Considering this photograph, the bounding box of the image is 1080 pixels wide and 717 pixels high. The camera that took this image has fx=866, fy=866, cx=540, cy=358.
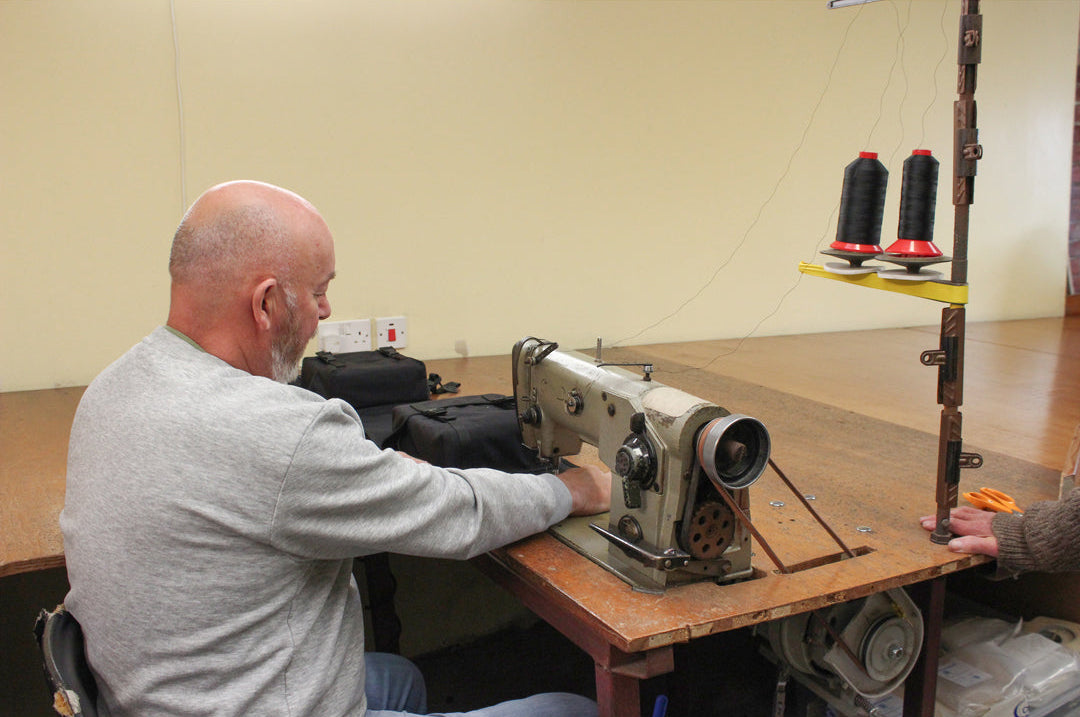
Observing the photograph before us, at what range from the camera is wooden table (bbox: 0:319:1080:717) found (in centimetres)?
113

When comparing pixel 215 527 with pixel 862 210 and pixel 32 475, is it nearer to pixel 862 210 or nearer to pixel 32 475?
pixel 32 475

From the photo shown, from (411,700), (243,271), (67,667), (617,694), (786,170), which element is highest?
(786,170)

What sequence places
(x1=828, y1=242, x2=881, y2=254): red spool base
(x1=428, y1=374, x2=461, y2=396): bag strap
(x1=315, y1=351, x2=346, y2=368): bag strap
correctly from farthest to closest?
(x1=428, y1=374, x2=461, y2=396): bag strap, (x1=315, y1=351, x2=346, y2=368): bag strap, (x1=828, y1=242, x2=881, y2=254): red spool base

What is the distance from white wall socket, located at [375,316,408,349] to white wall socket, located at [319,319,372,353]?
3cm

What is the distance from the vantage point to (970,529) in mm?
1356

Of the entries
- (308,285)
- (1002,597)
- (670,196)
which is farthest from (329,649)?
(670,196)

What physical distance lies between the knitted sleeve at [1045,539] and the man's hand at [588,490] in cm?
60

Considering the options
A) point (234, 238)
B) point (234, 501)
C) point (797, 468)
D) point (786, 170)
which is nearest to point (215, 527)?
point (234, 501)

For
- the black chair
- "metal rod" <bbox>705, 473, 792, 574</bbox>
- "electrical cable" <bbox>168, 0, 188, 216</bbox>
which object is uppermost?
"electrical cable" <bbox>168, 0, 188, 216</bbox>

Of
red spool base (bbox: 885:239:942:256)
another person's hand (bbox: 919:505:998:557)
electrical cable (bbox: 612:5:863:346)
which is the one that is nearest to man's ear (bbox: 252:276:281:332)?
red spool base (bbox: 885:239:942:256)

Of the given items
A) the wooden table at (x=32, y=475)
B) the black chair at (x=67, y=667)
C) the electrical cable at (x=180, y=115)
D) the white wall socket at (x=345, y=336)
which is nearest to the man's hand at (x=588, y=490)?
the black chair at (x=67, y=667)

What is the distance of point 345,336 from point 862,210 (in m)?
1.52

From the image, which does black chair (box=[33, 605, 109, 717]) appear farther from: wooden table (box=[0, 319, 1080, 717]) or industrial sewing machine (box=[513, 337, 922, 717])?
industrial sewing machine (box=[513, 337, 922, 717])

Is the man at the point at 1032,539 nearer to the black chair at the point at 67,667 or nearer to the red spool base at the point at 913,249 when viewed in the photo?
the red spool base at the point at 913,249
